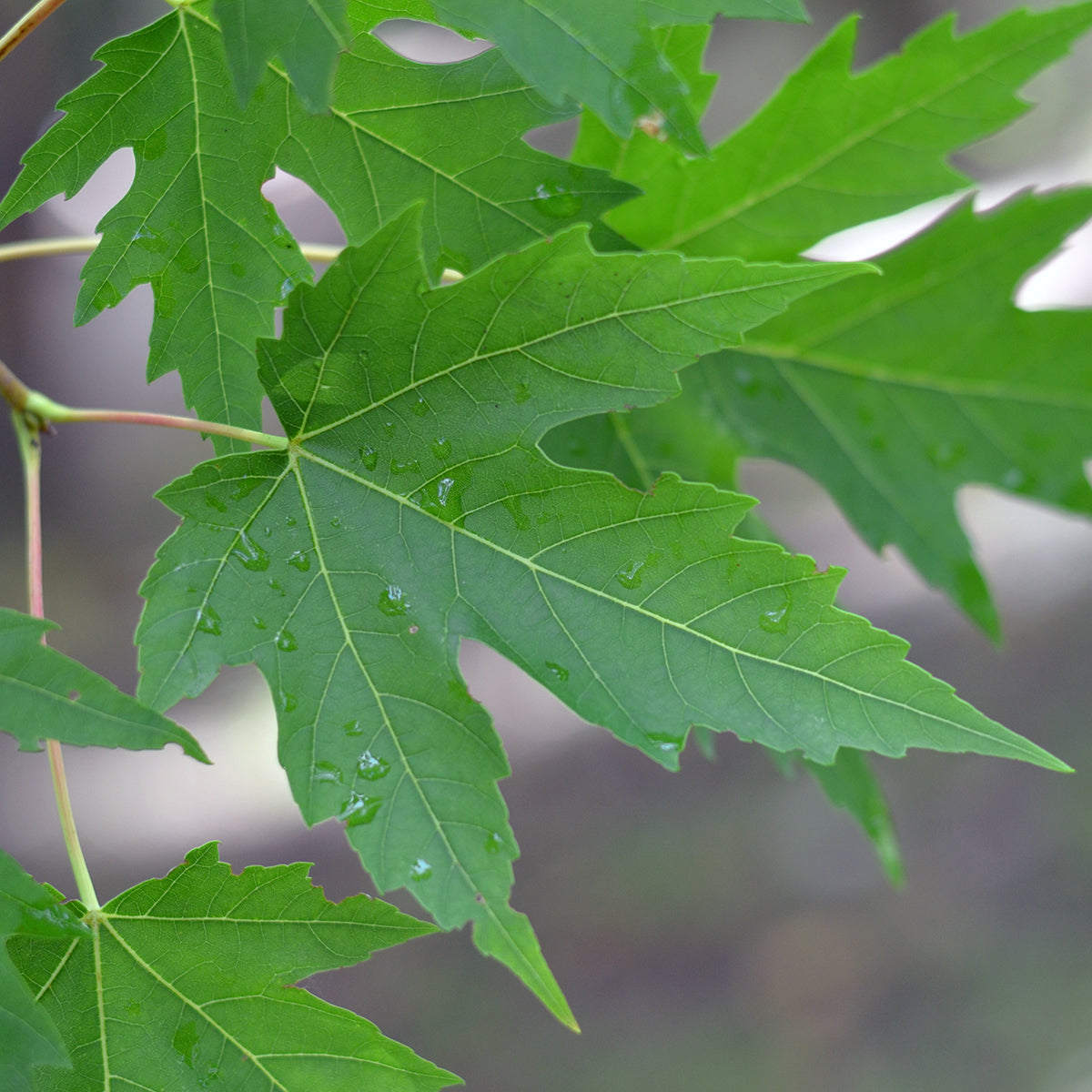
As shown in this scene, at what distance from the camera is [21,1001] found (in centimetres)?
48

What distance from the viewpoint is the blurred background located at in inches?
86.2

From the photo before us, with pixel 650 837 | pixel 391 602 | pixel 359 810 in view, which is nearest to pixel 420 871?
pixel 359 810

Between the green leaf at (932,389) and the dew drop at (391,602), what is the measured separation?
393 mm

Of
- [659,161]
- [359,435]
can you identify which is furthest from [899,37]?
[359,435]

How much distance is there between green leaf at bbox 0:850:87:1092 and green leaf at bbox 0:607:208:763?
7cm

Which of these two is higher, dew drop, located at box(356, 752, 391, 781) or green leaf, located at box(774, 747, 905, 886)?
dew drop, located at box(356, 752, 391, 781)

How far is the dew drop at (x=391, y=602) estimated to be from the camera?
554 mm

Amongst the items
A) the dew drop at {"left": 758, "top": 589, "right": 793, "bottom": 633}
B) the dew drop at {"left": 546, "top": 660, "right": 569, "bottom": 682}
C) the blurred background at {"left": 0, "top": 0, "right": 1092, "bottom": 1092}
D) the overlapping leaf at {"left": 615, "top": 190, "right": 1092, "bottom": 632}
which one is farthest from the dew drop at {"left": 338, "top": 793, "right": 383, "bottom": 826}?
the blurred background at {"left": 0, "top": 0, "right": 1092, "bottom": 1092}

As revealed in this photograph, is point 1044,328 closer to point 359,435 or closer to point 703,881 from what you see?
point 359,435

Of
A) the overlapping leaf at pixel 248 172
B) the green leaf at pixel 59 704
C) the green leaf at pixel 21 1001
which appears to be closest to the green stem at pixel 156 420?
the overlapping leaf at pixel 248 172

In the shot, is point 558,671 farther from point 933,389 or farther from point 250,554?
point 933,389

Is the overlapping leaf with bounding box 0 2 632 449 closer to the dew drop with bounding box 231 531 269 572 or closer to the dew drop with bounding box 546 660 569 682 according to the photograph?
the dew drop with bounding box 231 531 269 572

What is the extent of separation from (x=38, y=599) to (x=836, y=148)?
652 mm

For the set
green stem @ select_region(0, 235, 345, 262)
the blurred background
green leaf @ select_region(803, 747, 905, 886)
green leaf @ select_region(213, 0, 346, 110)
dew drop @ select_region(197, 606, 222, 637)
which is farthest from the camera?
the blurred background
